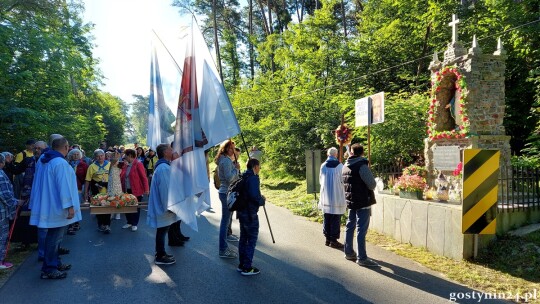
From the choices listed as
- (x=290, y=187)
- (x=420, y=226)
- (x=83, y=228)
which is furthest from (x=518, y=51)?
(x=83, y=228)

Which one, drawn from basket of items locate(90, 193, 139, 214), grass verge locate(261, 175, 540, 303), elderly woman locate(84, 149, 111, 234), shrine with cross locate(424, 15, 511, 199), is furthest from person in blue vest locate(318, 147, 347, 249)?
elderly woman locate(84, 149, 111, 234)

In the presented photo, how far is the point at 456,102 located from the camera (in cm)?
992

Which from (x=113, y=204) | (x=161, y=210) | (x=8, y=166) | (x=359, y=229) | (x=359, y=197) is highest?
(x=8, y=166)

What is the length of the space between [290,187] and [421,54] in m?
9.33

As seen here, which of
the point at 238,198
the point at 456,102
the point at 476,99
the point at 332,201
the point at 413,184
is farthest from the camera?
the point at 456,102

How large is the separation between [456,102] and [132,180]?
8352mm

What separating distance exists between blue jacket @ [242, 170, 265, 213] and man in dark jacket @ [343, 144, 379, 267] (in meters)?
1.54

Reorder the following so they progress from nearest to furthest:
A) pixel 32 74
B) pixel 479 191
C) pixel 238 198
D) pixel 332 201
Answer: pixel 238 198, pixel 479 191, pixel 332 201, pixel 32 74

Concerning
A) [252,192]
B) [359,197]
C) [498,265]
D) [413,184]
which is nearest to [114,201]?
[252,192]

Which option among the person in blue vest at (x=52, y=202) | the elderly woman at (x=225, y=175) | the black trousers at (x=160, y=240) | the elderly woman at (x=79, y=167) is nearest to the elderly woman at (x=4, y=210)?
the person in blue vest at (x=52, y=202)

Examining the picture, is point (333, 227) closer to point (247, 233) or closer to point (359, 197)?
point (359, 197)

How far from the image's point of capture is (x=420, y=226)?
677 cm

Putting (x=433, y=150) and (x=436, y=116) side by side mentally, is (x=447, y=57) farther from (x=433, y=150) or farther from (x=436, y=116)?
(x=433, y=150)

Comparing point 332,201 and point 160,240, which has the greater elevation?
point 332,201
